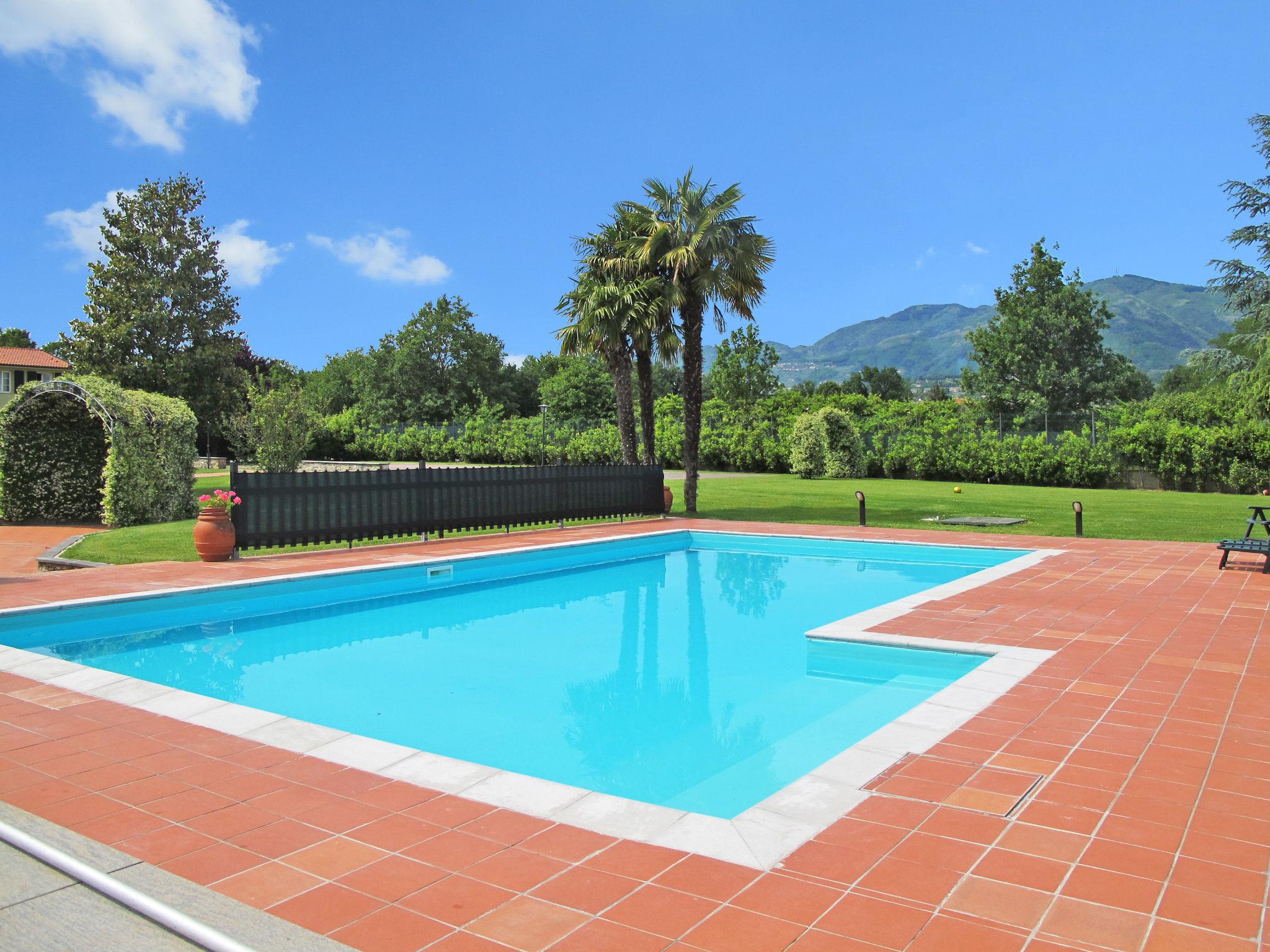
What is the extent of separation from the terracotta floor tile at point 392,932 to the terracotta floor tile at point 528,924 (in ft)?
0.42

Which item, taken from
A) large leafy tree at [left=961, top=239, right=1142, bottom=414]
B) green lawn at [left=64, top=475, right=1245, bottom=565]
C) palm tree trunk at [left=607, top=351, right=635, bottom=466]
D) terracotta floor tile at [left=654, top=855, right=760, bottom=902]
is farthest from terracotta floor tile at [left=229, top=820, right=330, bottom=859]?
large leafy tree at [left=961, top=239, right=1142, bottom=414]

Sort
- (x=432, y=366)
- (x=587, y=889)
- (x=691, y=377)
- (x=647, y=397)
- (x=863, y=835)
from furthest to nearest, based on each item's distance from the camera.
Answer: (x=432, y=366), (x=647, y=397), (x=691, y=377), (x=863, y=835), (x=587, y=889)

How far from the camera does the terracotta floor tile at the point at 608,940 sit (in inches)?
98.3

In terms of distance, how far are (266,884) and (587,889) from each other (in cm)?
111

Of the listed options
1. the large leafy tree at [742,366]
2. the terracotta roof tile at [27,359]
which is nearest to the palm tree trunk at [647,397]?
the large leafy tree at [742,366]

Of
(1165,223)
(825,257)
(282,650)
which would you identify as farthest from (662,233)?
(825,257)

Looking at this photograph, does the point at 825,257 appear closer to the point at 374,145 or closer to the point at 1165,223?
the point at 1165,223

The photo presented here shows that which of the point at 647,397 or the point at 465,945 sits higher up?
the point at 647,397

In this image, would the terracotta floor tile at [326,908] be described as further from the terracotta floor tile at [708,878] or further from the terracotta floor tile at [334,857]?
the terracotta floor tile at [708,878]

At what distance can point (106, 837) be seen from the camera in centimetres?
333

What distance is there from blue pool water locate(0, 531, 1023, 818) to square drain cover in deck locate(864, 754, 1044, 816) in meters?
0.80

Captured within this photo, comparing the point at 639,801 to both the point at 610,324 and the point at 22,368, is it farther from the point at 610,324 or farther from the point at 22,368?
the point at 22,368

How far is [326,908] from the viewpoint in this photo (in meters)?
2.76

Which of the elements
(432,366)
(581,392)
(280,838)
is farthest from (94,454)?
(581,392)
